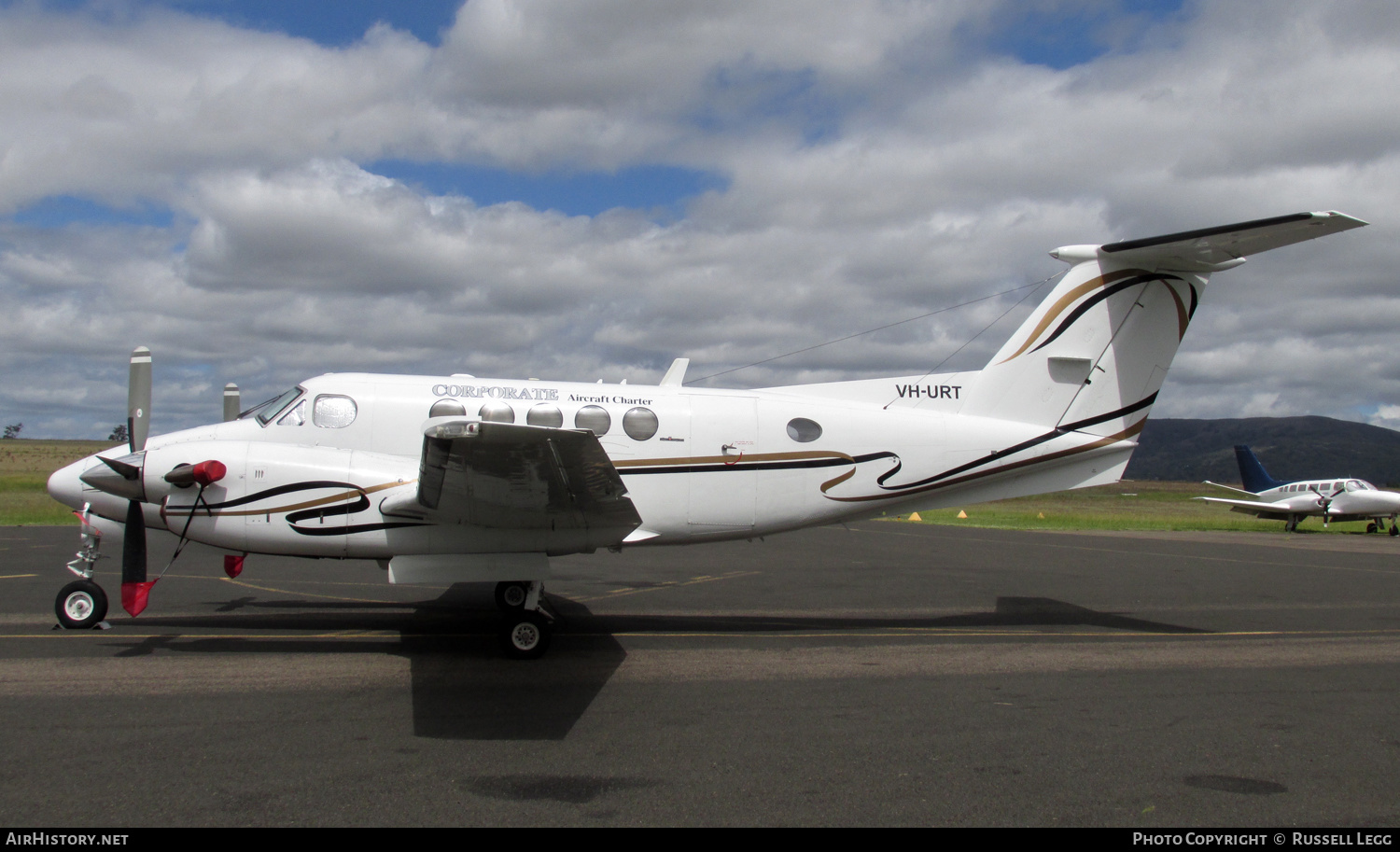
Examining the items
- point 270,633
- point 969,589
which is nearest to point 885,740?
point 270,633

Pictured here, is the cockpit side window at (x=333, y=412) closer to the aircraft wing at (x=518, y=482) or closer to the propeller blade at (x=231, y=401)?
the aircraft wing at (x=518, y=482)

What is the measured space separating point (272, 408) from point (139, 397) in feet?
A: 6.41

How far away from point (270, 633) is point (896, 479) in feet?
23.4

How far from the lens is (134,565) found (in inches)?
335

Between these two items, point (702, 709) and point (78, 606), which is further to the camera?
point (78, 606)

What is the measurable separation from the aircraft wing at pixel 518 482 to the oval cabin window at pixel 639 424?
1.07 m

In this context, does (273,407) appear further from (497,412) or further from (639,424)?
(639,424)

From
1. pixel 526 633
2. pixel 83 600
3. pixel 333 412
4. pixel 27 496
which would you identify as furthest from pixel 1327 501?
pixel 27 496

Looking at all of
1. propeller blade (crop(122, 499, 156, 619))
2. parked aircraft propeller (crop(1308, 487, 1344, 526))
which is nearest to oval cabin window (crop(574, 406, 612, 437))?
propeller blade (crop(122, 499, 156, 619))

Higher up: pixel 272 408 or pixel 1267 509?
pixel 272 408

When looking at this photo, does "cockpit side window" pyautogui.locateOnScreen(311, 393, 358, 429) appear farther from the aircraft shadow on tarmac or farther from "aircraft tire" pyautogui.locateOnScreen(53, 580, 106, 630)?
"aircraft tire" pyautogui.locateOnScreen(53, 580, 106, 630)

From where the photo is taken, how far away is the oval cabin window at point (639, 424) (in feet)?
30.7

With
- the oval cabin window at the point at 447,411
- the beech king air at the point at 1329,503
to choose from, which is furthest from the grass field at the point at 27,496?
the beech king air at the point at 1329,503
